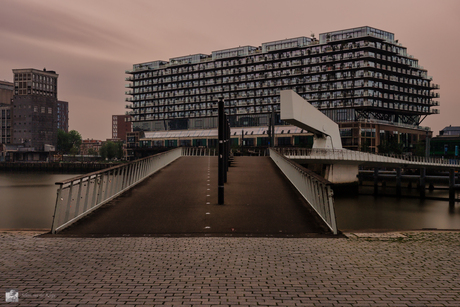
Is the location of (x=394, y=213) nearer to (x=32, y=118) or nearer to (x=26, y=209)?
(x=26, y=209)

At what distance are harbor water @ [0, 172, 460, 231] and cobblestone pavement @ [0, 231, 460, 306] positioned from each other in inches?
761

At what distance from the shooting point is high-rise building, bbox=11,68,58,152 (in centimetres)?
13888

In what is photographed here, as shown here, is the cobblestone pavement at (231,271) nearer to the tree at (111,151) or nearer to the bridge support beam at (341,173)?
the bridge support beam at (341,173)

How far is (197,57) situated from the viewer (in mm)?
119938

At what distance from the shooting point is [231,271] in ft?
19.6

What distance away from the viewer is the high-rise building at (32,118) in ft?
456

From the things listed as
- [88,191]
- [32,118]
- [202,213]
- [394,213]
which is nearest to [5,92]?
[32,118]

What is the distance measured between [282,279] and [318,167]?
4962 centimetres

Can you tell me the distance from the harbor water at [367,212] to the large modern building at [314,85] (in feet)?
142

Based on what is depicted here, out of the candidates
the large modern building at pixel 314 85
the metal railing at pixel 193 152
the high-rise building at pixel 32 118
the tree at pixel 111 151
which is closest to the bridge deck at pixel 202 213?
the metal railing at pixel 193 152

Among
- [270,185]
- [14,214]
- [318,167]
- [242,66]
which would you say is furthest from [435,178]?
[242,66]

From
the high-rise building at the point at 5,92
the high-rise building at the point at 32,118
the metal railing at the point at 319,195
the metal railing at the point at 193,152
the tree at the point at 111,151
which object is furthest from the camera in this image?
the high-rise building at the point at 5,92

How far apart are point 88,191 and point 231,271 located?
20.6 ft

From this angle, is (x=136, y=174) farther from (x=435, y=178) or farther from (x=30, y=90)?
(x=30, y=90)
